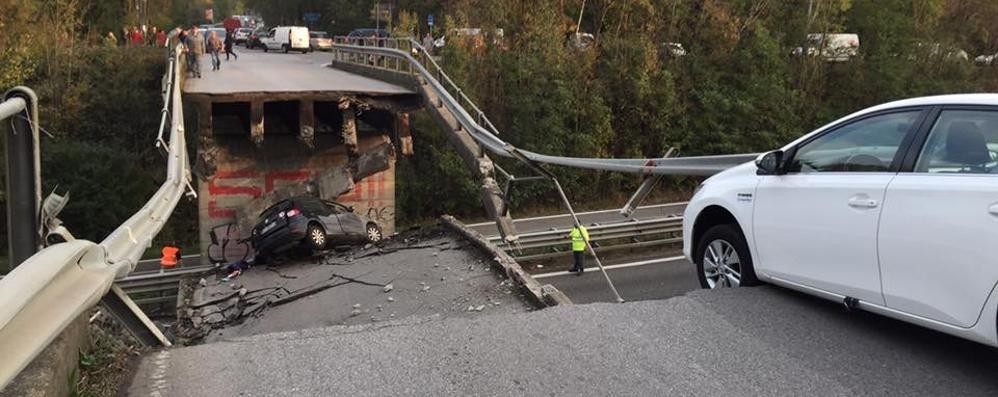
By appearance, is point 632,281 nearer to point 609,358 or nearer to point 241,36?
point 609,358

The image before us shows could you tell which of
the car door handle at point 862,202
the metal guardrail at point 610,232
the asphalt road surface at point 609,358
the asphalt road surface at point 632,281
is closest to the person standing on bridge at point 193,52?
the metal guardrail at point 610,232

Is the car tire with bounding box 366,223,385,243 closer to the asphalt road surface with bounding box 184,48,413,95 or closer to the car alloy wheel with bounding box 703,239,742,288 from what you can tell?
the asphalt road surface with bounding box 184,48,413,95

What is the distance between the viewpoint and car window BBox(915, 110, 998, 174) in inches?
164

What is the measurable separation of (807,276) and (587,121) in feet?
83.3

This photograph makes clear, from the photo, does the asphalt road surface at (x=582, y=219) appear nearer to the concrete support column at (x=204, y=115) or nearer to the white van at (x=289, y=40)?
the concrete support column at (x=204, y=115)

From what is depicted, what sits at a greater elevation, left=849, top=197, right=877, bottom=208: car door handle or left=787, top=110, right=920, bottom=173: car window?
left=787, top=110, right=920, bottom=173: car window

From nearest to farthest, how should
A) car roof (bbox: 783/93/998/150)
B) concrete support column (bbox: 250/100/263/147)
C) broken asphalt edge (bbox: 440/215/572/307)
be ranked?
car roof (bbox: 783/93/998/150) < broken asphalt edge (bbox: 440/215/572/307) < concrete support column (bbox: 250/100/263/147)

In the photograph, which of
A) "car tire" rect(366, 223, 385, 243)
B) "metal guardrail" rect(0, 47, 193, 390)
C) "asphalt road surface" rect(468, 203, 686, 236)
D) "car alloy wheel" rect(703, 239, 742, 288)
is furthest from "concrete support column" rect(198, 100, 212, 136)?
"car alloy wheel" rect(703, 239, 742, 288)

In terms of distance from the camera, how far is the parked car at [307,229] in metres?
14.8

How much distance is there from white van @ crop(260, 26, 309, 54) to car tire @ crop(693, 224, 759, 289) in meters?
46.2

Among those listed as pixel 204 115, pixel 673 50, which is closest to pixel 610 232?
pixel 204 115

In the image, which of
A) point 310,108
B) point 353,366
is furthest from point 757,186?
point 310,108

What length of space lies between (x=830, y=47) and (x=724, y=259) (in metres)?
32.5

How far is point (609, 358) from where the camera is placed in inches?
180
